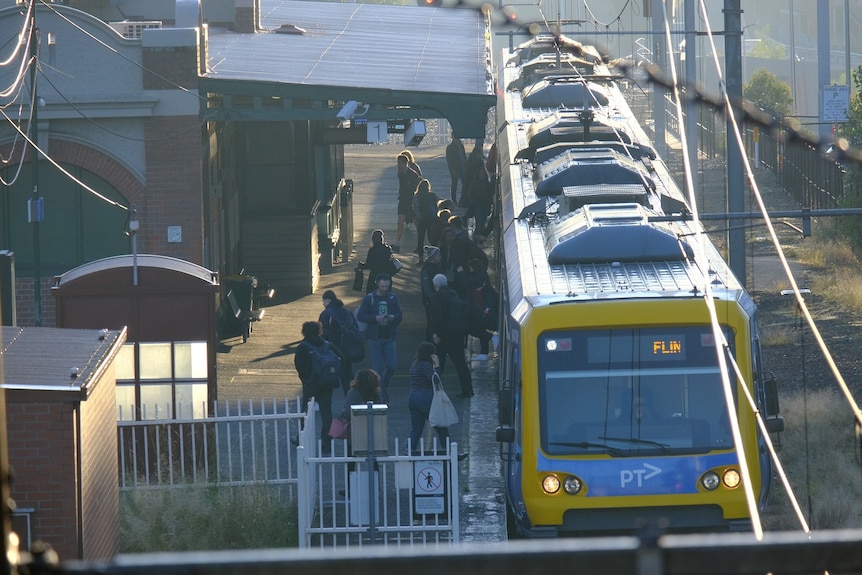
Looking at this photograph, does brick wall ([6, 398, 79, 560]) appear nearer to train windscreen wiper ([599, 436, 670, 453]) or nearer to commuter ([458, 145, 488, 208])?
train windscreen wiper ([599, 436, 670, 453])

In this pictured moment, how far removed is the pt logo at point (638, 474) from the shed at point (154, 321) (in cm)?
436

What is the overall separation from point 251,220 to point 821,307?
8714 millimetres

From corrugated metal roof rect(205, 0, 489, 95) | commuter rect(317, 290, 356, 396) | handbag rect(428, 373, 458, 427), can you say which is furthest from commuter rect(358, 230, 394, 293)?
handbag rect(428, 373, 458, 427)

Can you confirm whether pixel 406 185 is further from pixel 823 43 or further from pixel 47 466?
pixel 47 466

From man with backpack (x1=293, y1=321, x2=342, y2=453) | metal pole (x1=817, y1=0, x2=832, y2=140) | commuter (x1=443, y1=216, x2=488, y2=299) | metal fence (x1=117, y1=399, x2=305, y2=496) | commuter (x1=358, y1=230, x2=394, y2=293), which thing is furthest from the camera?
metal pole (x1=817, y1=0, x2=832, y2=140)

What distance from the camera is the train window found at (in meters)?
10.3

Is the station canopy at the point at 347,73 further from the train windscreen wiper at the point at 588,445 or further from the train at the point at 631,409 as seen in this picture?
the train windscreen wiper at the point at 588,445

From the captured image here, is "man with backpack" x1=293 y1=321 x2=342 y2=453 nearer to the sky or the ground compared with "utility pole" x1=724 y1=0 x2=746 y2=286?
nearer to the ground

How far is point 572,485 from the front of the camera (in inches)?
406

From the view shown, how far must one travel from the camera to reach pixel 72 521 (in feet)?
28.3

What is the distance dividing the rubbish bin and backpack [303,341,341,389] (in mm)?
5985

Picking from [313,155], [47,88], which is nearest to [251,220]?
[313,155]

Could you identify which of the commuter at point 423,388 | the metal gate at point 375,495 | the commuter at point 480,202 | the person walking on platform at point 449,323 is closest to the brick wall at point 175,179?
the person walking on platform at point 449,323

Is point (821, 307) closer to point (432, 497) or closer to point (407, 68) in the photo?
point (407, 68)
